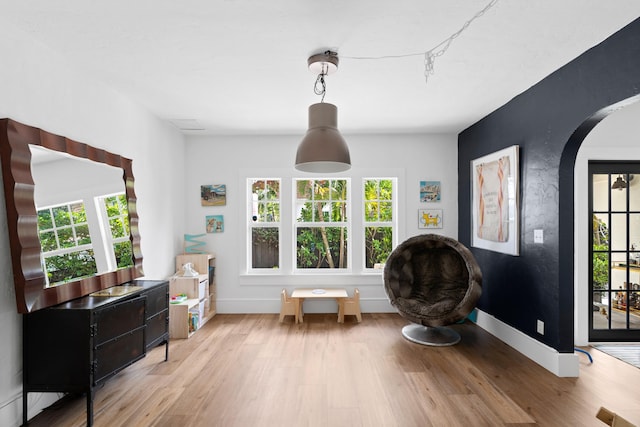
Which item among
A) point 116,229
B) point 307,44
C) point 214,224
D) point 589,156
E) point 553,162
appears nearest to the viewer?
point 307,44

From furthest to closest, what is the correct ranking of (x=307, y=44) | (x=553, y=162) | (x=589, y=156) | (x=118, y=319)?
(x=589, y=156) < (x=553, y=162) < (x=118, y=319) < (x=307, y=44)

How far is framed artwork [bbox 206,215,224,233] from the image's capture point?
4.92 metres

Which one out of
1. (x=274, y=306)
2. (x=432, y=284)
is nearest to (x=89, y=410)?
(x=274, y=306)

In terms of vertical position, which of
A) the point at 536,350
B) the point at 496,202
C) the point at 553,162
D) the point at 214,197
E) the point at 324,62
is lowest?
the point at 536,350

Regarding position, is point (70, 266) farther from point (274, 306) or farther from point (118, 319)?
point (274, 306)

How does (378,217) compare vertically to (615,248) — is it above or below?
above

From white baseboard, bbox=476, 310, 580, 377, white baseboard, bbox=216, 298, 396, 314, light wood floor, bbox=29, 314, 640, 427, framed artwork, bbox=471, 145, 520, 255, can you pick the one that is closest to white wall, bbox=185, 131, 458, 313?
white baseboard, bbox=216, 298, 396, 314

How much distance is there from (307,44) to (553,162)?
2.30 meters

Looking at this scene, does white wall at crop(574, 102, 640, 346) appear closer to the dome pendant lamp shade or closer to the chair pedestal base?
the chair pedestal base

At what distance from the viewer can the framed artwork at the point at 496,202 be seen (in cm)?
349

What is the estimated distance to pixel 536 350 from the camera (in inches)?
126

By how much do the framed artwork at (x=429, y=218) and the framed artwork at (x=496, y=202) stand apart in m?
0.55

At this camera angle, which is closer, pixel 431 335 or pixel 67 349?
pixel 67 349

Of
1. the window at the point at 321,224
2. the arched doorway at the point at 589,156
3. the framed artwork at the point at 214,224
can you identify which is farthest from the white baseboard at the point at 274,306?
the arched doorway at the point at 589,156
